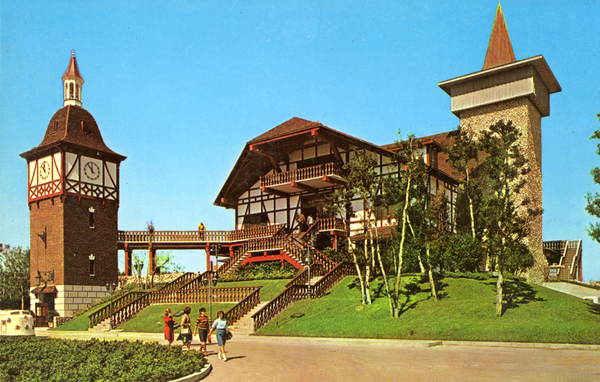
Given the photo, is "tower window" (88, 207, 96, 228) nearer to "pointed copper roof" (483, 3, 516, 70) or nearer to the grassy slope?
the grassy slope

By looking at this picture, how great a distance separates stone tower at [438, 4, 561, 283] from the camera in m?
39.6

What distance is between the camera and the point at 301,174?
3975cm

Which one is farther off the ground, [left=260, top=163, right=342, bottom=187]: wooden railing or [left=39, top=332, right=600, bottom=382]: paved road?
[left=260, top=163, right=342, bottom=187]: wooden railing

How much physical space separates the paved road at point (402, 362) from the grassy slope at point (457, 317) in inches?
41.5

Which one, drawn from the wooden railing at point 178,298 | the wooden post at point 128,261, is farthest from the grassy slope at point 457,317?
the wooden post at point 128,261

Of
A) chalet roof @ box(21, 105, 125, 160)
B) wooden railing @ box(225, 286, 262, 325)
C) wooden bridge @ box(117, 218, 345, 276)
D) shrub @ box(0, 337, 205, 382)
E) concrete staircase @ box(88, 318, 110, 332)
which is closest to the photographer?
shrub @ box(0, 337, 205, 382)

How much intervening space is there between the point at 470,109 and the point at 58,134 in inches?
1212

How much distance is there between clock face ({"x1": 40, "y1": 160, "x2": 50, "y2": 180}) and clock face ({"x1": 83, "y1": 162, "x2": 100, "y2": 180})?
264 centimetres

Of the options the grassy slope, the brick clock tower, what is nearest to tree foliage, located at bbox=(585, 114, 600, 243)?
the grassy slope

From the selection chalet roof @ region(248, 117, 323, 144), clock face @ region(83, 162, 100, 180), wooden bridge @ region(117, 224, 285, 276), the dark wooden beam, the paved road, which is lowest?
the paved road

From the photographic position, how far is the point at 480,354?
17391 mm

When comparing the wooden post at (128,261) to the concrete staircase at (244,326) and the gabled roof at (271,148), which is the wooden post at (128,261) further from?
the concrete staircase at (244,326)

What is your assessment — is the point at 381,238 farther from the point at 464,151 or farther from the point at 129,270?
the point at 129,270

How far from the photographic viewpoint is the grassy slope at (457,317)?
67.8ft
